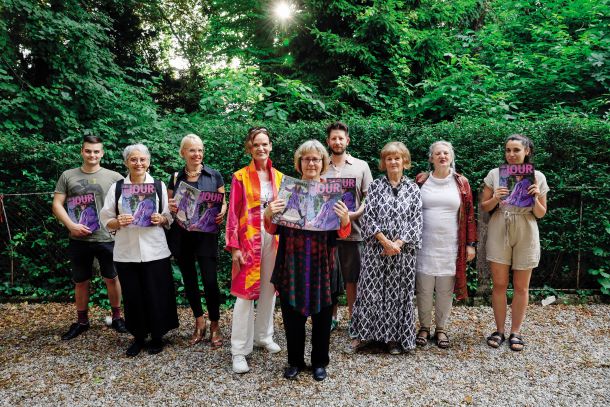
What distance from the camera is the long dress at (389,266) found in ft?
12.7

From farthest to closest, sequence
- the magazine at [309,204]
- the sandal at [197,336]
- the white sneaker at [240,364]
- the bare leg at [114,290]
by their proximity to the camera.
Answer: the bare leg at [114,290] < the sandal at [197,336] < the white sneaker at [240,364] < the magazine at [309,204]

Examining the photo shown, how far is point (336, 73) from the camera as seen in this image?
8.54 metres

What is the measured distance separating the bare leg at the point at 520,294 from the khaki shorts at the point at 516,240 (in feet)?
0.30

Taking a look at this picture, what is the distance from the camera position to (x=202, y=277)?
4.19m

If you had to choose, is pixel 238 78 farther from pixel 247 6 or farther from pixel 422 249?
pixel 422 249

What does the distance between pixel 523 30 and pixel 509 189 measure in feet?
23.8

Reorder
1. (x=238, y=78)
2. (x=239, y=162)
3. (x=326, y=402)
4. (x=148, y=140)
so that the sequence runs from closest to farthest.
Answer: (x=326, y=402) → (x=239, y=162) → (x=148, y=140) → (x=238, y=78)

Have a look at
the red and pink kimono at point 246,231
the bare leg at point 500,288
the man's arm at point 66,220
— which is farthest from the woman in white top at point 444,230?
the man's arm at point 66,220

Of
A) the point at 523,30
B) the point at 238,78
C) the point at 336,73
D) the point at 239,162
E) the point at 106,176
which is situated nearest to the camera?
the point at 106,176

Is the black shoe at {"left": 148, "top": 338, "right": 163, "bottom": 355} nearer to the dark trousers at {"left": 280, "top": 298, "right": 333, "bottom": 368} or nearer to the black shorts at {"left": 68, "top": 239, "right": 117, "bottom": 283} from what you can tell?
the black shorts at {"left": 68, "top": 239, "right": 117, "bottom": 283}

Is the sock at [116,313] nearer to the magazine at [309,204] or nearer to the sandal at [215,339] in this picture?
the sandal at [215,339]

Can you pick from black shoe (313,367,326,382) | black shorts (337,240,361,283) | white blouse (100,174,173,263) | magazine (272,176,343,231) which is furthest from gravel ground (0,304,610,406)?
magazine (272,176,343,231)

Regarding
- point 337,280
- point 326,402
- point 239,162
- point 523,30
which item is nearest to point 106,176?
point 239,162

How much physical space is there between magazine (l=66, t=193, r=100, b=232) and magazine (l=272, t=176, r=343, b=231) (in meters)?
2.27
